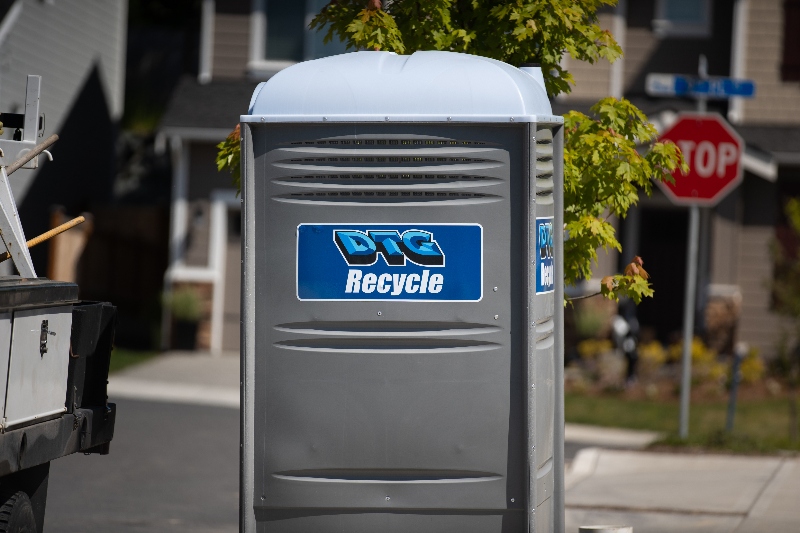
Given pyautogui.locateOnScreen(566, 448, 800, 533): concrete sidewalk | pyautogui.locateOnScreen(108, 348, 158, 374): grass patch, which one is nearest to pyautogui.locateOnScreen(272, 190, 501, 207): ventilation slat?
pyautogui.locateOnScreen(566, 448, 800, 533): concrete sidewalk

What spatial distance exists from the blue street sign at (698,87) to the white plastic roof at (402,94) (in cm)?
586

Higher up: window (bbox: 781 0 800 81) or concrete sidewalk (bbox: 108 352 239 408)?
window (bbox: 781 0 800 81)

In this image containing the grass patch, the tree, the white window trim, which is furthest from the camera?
the white window trim

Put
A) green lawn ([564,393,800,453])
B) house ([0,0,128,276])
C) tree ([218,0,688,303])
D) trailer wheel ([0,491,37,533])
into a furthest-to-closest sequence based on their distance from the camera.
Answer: house ([0,0,128,276]) < green lawn ([564,393,800,453]) < tree ([218,0,688,303]) < trailer wheel ([0,491,37,533])

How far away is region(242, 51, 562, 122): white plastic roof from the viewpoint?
5.21 meters

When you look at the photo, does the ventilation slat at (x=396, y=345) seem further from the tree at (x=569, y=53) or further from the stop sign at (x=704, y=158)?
the stop sign at (x=704, y=158)

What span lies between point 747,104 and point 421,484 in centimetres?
1482

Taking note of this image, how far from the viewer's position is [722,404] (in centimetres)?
1496

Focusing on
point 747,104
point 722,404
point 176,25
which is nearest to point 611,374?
point 722,404

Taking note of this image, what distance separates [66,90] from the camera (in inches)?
849

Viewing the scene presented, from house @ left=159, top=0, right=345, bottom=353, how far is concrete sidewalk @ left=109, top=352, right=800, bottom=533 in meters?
7.10

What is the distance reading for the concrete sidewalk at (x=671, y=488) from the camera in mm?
8344

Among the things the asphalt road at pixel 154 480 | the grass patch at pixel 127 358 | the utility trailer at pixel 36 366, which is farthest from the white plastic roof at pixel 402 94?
the grass patch at pixel 127 358

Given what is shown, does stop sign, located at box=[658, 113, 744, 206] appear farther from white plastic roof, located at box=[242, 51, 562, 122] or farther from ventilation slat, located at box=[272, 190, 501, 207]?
ventilation slat, located at box=[272, 190, 501, 207]
